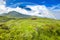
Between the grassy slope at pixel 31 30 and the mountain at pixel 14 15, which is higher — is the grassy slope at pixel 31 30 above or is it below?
below

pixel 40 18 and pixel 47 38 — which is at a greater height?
pixel 40 18

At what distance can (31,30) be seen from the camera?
6.47 meters

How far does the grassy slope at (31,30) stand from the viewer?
21.1ft

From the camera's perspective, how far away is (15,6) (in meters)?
7.30

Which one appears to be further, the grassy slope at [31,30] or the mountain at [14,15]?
the mountain at [14,15]

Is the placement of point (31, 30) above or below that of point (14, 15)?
below

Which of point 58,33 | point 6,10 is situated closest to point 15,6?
point 6,10

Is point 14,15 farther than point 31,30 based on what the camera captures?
Yes

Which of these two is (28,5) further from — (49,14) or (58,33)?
(58,33)

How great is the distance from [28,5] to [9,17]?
39.8 inches

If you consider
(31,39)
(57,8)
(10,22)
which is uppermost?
(57,8)

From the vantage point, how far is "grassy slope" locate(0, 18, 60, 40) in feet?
21.1

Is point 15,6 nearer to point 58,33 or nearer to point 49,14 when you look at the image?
point 49,14

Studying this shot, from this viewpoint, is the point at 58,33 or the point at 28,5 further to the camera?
the point at 28,5
